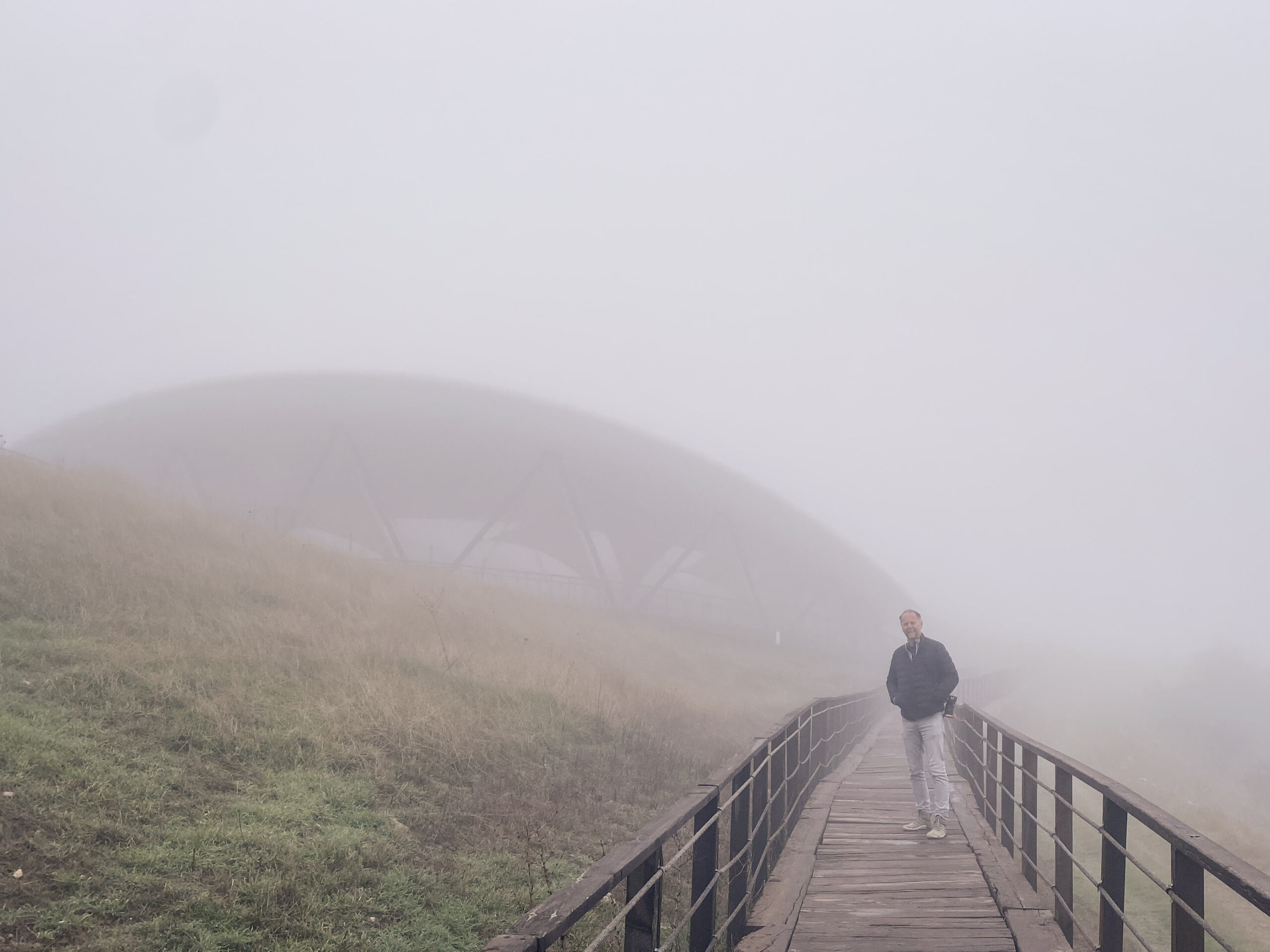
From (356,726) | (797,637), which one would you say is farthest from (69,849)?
(797,637)

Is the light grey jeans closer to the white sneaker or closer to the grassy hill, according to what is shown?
the white sneaker

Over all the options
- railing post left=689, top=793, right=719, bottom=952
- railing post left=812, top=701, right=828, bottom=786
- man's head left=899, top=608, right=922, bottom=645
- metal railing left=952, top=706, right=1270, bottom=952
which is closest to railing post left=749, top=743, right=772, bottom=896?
railing post left=689, top=793, right=719, bottom=952

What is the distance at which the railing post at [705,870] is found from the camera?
432 cm

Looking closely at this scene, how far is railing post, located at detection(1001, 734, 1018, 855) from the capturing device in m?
7.88

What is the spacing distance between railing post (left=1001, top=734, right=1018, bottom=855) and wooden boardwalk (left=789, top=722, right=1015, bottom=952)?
388mm

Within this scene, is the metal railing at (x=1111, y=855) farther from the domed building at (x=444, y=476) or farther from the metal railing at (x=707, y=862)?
the domed building at (x=444, y=476)

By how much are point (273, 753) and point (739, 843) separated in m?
4.57

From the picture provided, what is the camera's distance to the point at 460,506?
43.6 meters

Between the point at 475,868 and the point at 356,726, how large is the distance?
9.55ft

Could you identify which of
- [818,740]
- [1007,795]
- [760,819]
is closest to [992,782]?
[1007,795]

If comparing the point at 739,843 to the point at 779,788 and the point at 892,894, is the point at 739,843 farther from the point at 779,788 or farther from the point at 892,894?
the point at 779,788

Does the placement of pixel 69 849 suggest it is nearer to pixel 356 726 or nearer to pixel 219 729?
pixel 219 729

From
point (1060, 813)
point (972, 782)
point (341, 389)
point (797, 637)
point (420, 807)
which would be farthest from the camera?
point (797, 637)

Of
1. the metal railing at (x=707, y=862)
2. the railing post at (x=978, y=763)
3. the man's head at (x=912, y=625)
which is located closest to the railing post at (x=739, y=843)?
the metal railing at (x=707, y=862)
